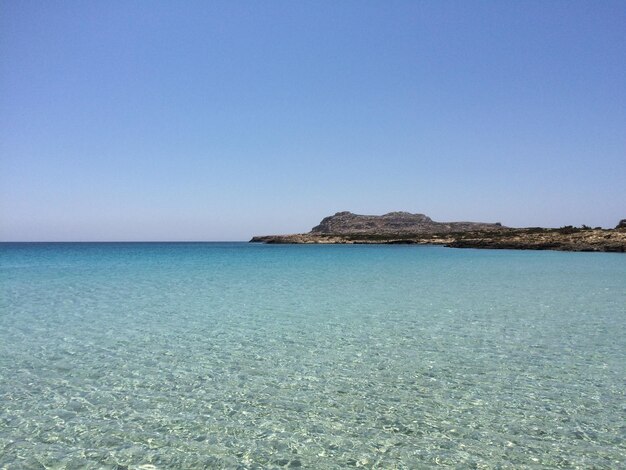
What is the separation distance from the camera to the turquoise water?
740cm

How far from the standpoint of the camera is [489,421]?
8.54 metres

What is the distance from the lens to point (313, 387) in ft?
34.7

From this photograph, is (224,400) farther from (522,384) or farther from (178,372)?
(522,384)

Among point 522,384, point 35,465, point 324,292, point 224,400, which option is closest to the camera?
point 35,465

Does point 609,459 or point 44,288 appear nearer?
point 609,459

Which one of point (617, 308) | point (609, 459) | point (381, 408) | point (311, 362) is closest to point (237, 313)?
point (311, 362)

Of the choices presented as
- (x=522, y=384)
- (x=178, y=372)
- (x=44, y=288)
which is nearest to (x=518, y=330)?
(x=522, y=384)

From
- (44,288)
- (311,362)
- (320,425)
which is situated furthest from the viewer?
(44,288)

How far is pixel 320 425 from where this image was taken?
27.6ft

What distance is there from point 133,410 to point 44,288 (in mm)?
28743

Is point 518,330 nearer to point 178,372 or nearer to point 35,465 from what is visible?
point 178,372

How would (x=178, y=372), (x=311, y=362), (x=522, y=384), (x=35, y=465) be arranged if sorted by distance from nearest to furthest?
(x=35, y=465) < (x=522, y=384) < (x=178, y=372) < (x=311, y=362)

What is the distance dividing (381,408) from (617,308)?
1915 cm

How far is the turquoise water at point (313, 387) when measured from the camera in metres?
7.40
